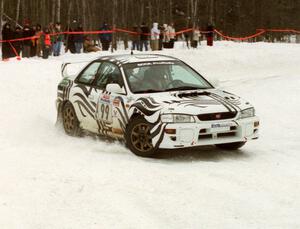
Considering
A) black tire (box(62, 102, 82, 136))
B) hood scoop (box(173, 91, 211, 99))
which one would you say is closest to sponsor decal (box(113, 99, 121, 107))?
hood scoop (box(173, 91, 211, 99))

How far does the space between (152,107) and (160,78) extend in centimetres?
111

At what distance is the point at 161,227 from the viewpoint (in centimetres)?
565

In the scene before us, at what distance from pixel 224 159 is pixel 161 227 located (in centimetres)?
352

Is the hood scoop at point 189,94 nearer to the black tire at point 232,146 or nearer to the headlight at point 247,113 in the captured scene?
the headlight at point 247,113

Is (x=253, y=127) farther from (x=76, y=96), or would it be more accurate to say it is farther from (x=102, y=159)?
(x=76, y=96)

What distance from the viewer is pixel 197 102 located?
29.3 feet

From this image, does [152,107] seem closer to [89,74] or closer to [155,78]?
[155,78]

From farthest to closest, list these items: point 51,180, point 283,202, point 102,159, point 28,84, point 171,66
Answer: point 28,84
point 171,66
point 102,159
point 51,180
point 283,202

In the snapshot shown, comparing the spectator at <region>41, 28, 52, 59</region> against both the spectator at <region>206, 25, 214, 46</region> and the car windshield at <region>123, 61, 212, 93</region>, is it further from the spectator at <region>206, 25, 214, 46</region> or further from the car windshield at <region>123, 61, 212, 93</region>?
the car windshield at <region>123, 61, 212, 93</region>

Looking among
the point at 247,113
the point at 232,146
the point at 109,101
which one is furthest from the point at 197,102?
the point at 109,101

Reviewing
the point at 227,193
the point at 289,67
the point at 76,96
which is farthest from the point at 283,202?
the point at 289,67

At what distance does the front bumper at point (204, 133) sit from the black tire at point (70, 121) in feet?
8.57

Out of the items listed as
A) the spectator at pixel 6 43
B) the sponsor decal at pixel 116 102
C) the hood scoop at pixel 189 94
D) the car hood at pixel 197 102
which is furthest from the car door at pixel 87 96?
the spectator at pixel 6 43

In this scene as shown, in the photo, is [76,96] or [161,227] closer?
[161,227]
